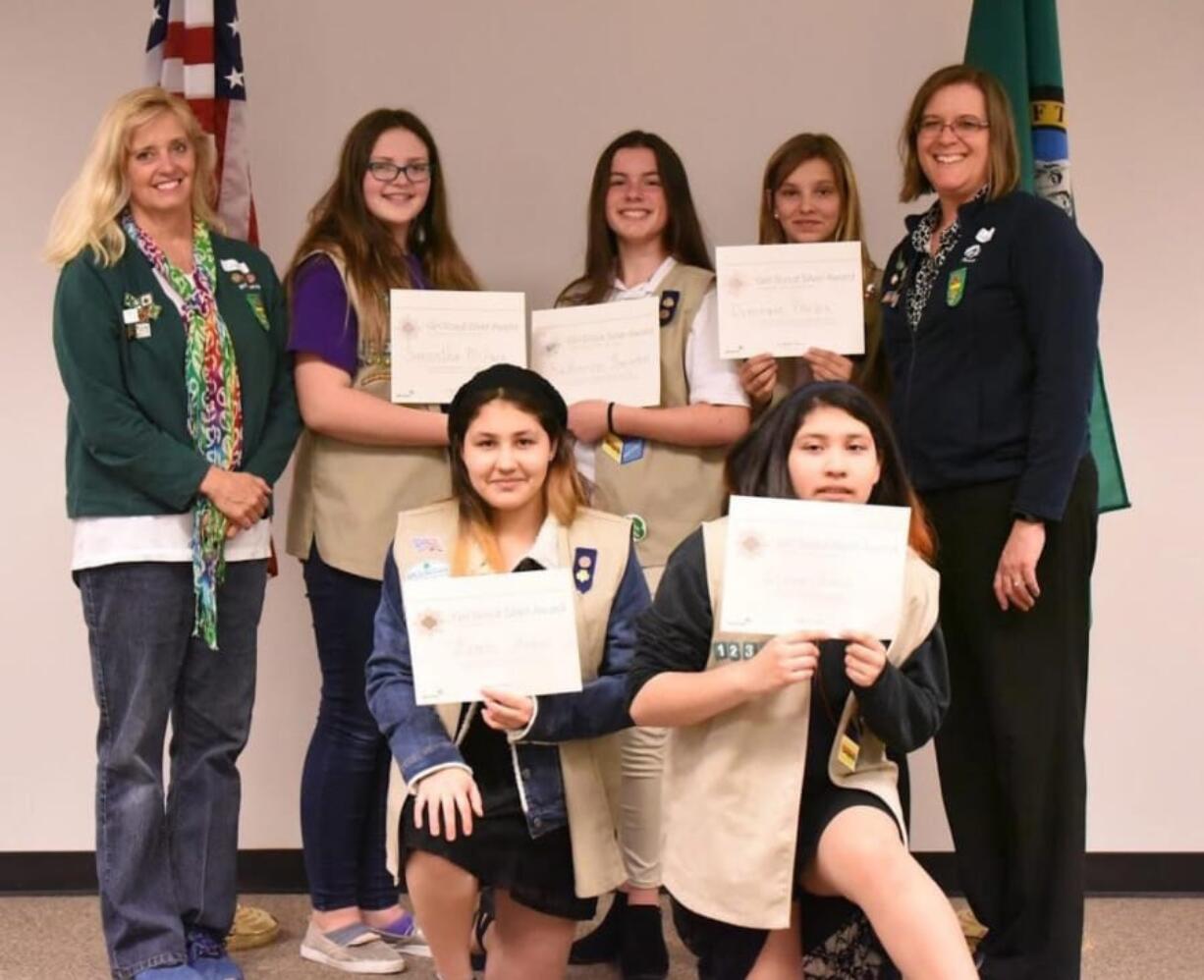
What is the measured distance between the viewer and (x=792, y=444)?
263 centimetres

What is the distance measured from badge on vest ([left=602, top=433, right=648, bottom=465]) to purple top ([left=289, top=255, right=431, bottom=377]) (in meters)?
0.62

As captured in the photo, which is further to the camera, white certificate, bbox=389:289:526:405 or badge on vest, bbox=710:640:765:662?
white certificate, bbox=389:289:526:405

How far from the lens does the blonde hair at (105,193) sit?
324cm

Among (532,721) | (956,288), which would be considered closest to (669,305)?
(956,288)

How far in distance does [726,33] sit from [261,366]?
1.70m

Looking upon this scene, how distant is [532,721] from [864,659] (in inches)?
26.8

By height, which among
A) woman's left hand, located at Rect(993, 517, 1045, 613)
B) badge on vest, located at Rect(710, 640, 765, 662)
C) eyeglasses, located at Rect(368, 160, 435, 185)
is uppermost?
eyeglasses, located at Rect(368, 160, 435, 185)

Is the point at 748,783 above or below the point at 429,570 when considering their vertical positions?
below

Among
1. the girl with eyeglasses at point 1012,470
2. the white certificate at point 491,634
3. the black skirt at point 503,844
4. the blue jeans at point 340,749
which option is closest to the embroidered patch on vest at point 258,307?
the blue jeans at point 340,749

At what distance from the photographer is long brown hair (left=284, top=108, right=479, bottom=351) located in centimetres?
347

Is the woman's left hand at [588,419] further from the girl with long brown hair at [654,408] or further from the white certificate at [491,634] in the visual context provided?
the white certificate at [491,634]

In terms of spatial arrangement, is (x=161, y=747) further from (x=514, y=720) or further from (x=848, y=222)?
(x=848, y=222)

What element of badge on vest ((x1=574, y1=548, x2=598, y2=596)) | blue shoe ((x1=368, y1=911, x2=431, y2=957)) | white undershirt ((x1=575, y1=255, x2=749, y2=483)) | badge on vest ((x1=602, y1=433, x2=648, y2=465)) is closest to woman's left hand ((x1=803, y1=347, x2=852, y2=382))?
white undershirt ((x1=575, y1=255, x2=749, y2=483))

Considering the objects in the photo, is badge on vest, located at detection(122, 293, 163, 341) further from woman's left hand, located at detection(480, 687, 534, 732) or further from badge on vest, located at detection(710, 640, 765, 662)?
badge on vest, located at detection(710, 640, 765, 662)
